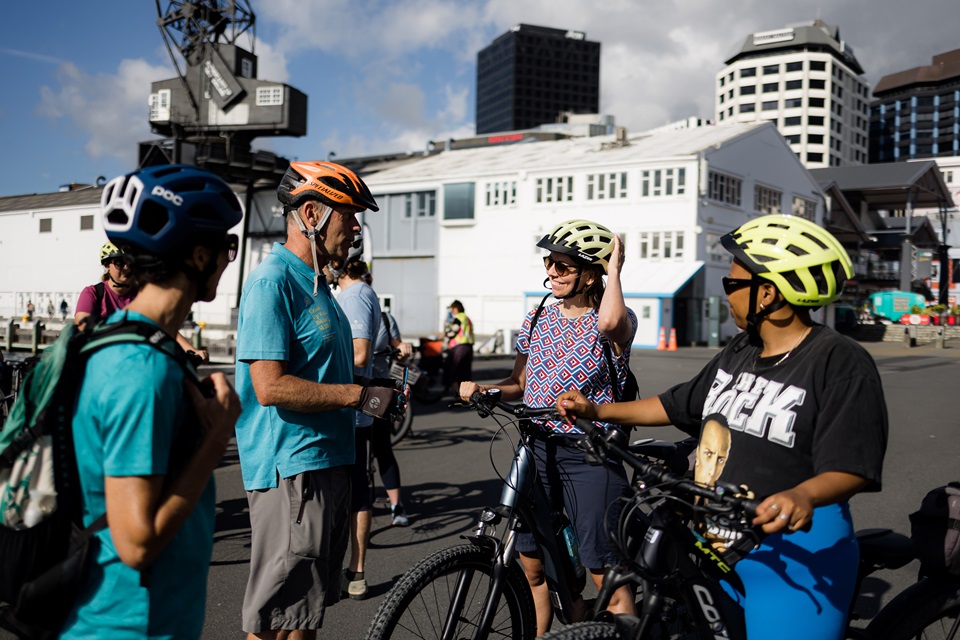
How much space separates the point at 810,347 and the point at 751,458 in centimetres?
38

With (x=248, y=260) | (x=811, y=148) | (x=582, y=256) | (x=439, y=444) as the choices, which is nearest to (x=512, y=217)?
(x=248, y=260)

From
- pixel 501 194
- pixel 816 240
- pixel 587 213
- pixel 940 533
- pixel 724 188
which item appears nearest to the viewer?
pixel 816 240

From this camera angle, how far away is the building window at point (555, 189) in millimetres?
43406

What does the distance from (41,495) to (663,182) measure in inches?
1598

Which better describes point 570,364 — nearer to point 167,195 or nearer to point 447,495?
point 167,195

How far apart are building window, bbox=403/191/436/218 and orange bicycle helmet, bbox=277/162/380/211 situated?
45370 millimetres

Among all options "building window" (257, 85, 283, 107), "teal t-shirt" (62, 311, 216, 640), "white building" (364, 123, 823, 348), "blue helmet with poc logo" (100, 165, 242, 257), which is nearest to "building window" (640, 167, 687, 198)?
"white building" (364, 123, 823, 348)

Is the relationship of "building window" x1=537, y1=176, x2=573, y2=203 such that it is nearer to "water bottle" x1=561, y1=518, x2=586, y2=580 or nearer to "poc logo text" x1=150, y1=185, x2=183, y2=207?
"water bottle" x1=561, y1=518, x2=586, y2=580

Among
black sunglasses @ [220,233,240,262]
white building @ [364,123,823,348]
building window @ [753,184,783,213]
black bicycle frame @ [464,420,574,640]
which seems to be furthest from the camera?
building window @ [753,184,783,213]

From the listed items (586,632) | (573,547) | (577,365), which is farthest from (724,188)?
(586,632)

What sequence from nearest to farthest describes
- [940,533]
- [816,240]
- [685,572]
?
[685,572]
[816,240]
[940,533]

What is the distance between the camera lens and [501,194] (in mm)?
45500

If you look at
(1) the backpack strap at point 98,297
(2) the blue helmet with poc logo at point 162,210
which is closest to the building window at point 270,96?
(1) the backpack strap at point 98,297

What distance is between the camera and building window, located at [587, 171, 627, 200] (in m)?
41.6
